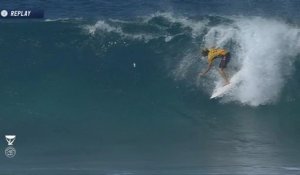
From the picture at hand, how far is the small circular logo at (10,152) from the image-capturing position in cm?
2123

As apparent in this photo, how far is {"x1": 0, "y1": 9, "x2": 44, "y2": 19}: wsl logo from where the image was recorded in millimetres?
28797

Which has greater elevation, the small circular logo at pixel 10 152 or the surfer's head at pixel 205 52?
the surfer's head at pixel 205 52

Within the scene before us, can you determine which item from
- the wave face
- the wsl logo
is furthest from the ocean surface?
the wsl logo

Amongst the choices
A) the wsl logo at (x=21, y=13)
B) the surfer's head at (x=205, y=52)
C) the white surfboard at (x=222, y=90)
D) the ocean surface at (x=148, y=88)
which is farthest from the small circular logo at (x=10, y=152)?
the wsl logo at (x=21, y=13)

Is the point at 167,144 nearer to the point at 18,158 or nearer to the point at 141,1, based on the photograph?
the point at 18,158

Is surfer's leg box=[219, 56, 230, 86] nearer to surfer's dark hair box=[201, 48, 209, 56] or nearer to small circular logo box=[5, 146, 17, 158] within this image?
surfer's dark hair box=[201, 48, 209, 56]

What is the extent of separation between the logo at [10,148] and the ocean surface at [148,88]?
16 centimetres

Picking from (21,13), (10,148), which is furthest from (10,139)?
(21,13)

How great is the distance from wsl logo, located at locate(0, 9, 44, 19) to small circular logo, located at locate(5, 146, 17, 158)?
24.6 ft

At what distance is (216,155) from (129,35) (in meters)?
7.72

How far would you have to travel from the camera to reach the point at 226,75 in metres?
26.4

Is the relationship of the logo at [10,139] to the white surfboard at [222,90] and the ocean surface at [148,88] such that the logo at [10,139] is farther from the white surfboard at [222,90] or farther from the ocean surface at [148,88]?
the white surfboard at [222,90]

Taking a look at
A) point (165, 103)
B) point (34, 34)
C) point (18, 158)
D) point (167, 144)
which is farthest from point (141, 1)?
point (18, 158)

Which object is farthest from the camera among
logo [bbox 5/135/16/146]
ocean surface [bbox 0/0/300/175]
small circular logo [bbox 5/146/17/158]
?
logo [bbox 5/135/16/146]
